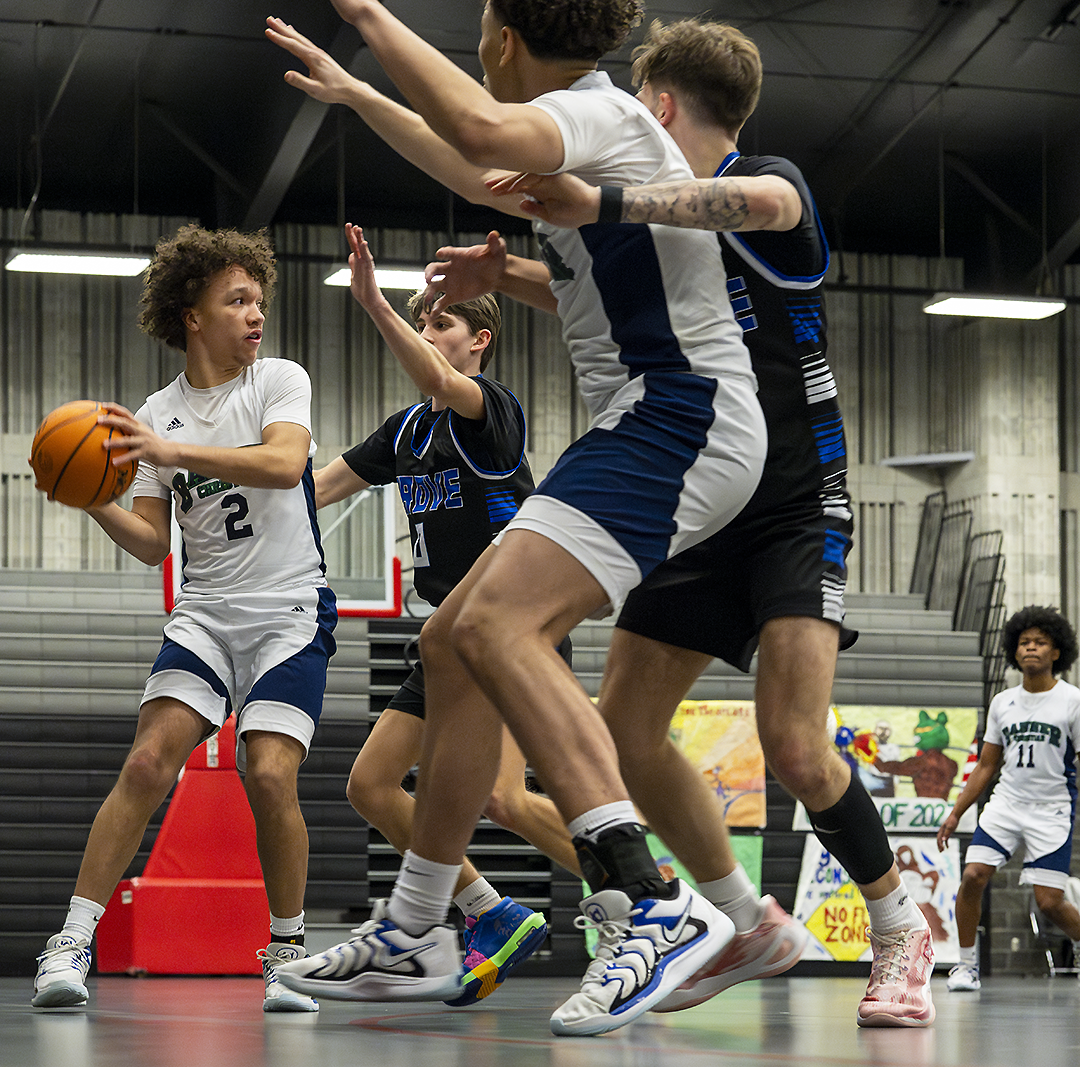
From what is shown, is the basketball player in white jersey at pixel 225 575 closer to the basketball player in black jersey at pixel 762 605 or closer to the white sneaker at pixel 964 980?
the basketball player in black jersey at pixel 762 605

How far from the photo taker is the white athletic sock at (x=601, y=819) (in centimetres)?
242

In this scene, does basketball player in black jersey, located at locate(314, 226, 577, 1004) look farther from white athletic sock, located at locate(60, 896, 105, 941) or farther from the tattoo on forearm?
the tattoo on forearm

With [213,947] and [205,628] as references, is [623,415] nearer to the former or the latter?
[205,628]

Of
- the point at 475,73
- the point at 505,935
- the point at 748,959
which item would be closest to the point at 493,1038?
the point at 748,959

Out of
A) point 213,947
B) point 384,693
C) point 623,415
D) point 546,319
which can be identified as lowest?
point 213,947

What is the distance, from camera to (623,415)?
2.65 meters

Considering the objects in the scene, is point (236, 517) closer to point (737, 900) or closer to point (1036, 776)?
point (737, 900)

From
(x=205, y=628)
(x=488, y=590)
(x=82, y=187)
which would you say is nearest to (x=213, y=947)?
(x=205, y=628)

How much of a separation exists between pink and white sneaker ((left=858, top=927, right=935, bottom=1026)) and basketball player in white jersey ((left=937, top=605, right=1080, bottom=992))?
5038mm

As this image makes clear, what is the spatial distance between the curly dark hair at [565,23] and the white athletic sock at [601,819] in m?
1.34

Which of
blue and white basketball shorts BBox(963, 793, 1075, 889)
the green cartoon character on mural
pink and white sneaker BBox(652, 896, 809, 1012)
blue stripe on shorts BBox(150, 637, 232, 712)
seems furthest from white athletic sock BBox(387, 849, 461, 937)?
the green cartoon character on mural

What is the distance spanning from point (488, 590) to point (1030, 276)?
15.5 metres

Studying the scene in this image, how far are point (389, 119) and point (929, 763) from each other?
8492mm

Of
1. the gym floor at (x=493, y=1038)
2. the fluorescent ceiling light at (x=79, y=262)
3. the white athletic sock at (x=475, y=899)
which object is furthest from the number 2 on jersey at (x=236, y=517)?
the fluorescent ceiling light at (x=79, y=262)
